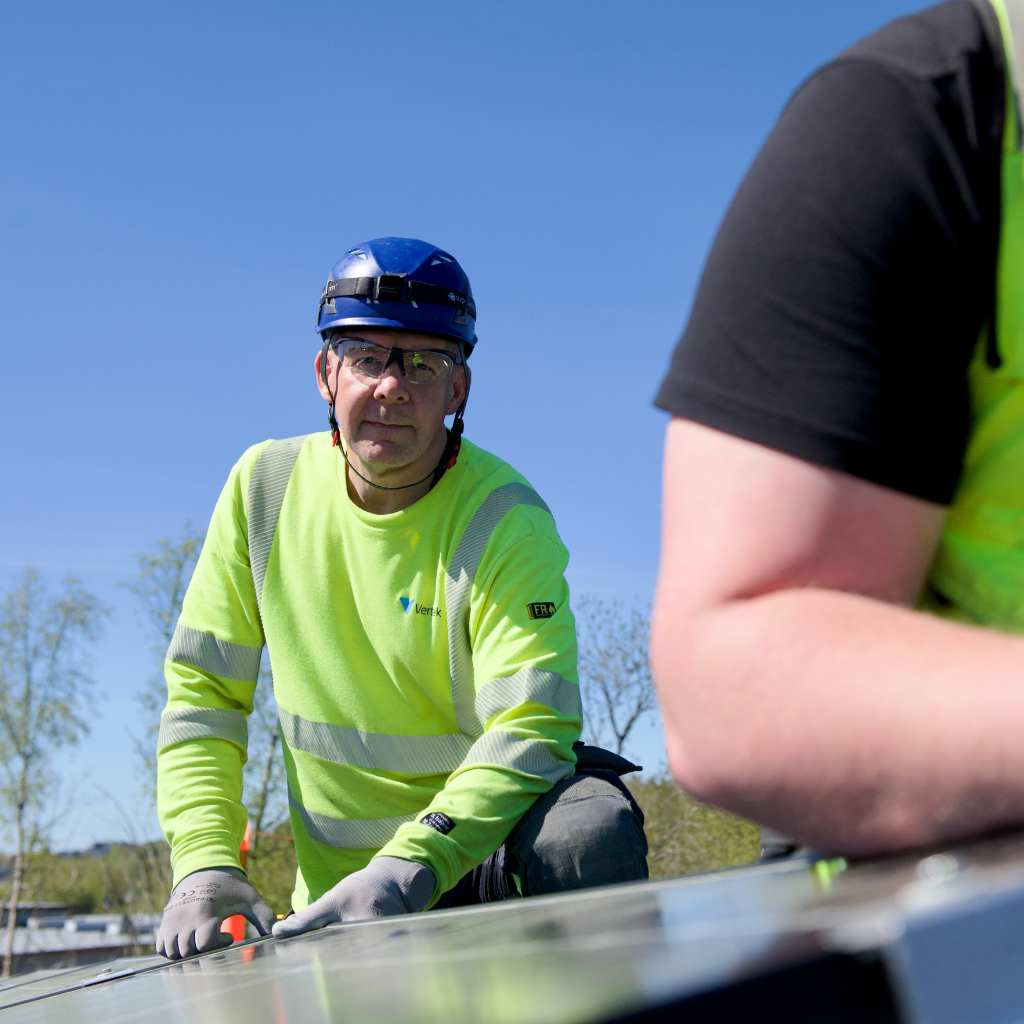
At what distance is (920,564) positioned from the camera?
936mm

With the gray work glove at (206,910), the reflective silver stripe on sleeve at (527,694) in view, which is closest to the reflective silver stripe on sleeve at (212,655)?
the gray work glove at (206,910)

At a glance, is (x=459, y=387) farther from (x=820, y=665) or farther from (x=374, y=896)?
(x=820, y=665)

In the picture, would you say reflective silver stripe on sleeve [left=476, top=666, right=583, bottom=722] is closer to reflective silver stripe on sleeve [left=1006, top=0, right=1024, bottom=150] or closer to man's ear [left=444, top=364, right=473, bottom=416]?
man's ear [left=444, top=364, right=473, bottom=416]

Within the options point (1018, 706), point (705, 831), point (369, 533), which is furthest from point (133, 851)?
point (1018, 706)

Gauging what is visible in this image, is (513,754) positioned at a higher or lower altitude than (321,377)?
lower

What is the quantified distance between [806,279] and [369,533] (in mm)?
2715

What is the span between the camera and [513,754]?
9.30ft

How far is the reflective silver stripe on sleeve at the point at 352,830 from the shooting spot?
128 inches

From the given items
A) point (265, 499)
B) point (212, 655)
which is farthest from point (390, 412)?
point (212, 655)

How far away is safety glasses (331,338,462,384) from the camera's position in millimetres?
3564

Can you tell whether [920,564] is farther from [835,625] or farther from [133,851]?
[133,851]

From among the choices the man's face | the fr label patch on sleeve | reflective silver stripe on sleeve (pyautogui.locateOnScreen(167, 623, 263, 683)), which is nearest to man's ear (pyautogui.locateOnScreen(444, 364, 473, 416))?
the man's face

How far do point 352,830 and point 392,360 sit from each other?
156cm

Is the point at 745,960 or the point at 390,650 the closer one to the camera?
the point at 745,960
